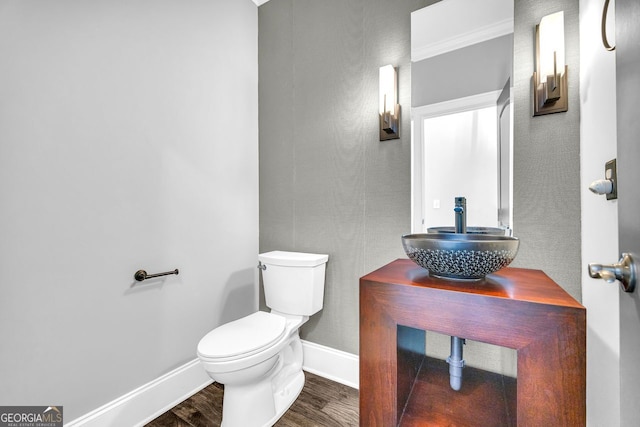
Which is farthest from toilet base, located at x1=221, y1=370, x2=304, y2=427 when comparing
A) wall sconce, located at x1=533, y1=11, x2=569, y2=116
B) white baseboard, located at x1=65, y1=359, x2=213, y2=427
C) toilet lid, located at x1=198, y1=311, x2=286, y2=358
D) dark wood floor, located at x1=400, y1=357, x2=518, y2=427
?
wall sconce, located at x1=533, y1=11, x2=569, y2=116

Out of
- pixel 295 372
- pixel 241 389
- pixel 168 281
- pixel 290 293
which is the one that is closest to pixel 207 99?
pixel 168 281

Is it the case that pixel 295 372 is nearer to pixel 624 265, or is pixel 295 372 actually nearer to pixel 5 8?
pixel 624 265

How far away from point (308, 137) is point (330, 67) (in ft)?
1.54

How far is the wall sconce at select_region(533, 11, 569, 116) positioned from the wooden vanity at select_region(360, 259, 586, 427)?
2.38ft

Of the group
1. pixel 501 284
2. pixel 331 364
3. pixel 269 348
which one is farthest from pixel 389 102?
pixel 331 364

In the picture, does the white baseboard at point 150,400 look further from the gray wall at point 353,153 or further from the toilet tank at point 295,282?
the gray wall at point 353,153

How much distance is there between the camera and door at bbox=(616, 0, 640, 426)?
515mm

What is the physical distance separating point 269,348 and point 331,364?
673 millimetres

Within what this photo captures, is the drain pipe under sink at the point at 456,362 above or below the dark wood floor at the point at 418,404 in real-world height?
above

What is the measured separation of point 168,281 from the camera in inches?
64.0

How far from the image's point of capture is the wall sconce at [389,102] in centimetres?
158

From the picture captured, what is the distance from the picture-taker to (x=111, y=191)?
4.52 ft

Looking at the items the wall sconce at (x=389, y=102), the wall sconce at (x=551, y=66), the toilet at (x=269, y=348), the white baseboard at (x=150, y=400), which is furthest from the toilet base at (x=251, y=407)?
the wall sconce at (x=551, y=66)

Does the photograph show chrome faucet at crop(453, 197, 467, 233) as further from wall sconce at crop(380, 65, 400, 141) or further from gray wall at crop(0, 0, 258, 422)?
gray wall at crop(0, 0, 258, 422)
